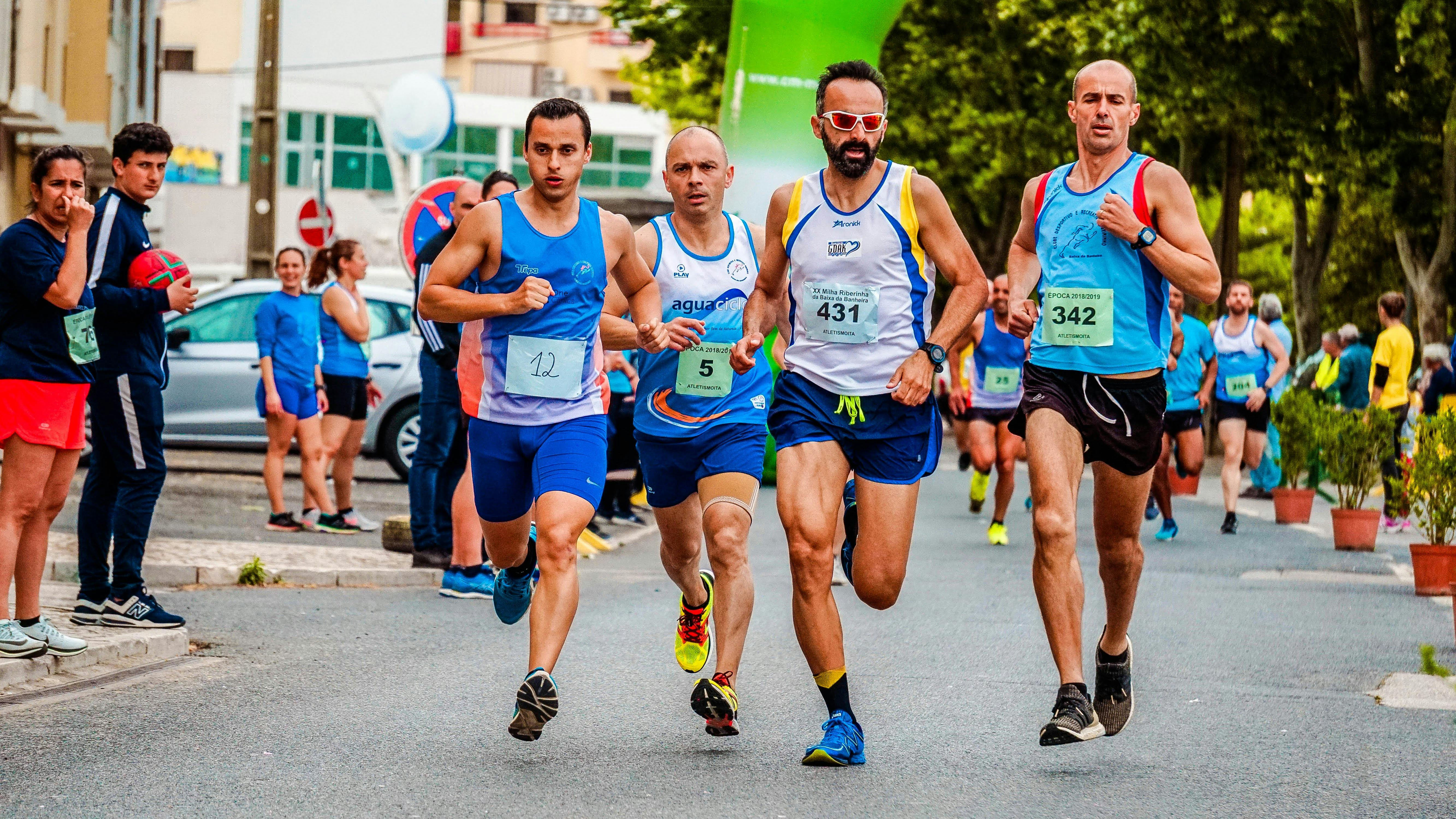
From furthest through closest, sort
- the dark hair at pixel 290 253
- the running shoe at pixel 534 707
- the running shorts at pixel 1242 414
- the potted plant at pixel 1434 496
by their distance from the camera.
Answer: the running shorts at pixel 1242 414, the dark hair at pixel 290 253, the potted plant at pixel 1434 496, the running shoe at pixel 534 707

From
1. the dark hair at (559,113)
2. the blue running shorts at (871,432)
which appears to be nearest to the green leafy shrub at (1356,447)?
the blue running shorts at (871,432)

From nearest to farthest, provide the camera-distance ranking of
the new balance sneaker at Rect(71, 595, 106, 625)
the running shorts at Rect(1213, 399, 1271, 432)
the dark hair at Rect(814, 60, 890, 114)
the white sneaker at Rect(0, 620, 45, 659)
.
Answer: the dark hair at Rect(814, 60, 890, 114) → the white sneaker at Rect(0, 620, 45, 659) → the new balance sneaker at Rect(71, 595, 106, 625) → the running shorts at Rect(1213, 399, 1271, 432)

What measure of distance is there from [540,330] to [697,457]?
0.81m

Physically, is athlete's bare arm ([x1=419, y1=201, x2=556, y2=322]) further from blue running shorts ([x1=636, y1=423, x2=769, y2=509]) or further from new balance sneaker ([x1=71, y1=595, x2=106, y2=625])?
new balance sneaker ([x1=71, y1=595, x2=106, y2=625])

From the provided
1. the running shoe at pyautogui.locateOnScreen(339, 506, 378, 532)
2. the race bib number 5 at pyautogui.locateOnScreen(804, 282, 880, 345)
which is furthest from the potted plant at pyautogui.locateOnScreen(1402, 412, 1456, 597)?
the running shoe at pyautogui.locateOnScreen(339, 506, 378, 532)

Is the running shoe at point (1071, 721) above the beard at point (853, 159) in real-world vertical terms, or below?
below

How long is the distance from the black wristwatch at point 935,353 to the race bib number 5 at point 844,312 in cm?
17

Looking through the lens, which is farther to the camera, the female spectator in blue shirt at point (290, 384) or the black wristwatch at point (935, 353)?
the female spectator in blue shirt at point (290, 384)

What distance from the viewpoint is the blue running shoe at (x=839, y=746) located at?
572 cm

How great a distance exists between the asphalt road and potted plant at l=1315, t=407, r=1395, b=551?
3729 millimetres

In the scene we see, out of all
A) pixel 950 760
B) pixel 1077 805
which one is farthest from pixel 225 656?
pixel 1077 805

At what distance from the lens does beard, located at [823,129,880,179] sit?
593 cm

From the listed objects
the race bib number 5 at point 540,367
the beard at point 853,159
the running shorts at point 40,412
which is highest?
the beard at point 853,159

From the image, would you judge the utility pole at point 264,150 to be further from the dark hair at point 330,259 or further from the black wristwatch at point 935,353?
the black wristwatch at point 935,353
